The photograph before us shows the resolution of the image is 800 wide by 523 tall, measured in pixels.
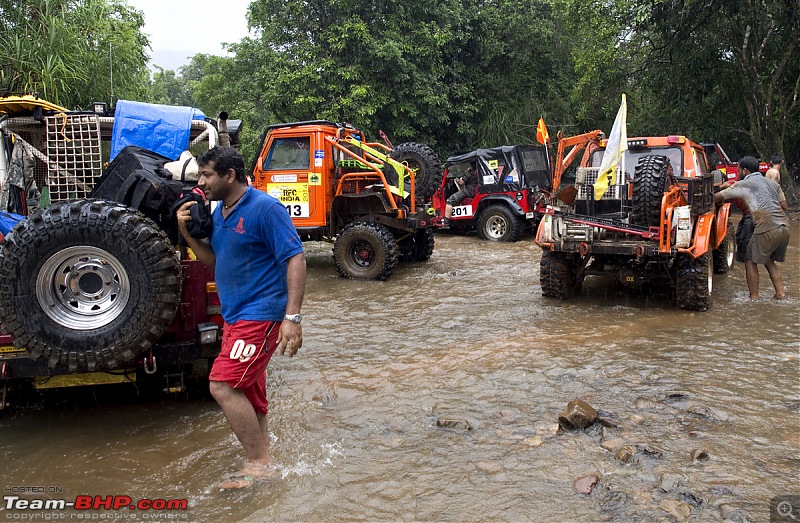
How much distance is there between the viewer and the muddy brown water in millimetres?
3211

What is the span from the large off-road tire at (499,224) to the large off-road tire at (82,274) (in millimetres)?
11149

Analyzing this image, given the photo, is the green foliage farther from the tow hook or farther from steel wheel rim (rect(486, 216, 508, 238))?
the tow hook

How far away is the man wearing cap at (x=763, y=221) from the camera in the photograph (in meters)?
7.76

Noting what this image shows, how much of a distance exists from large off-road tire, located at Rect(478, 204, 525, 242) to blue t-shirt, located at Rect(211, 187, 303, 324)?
11.3 meters

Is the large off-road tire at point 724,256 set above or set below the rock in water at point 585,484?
above

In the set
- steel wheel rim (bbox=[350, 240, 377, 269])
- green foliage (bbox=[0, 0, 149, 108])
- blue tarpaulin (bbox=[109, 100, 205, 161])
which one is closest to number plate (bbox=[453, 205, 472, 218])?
steel wheel rim (bbox=[350, 240, 377, 269])

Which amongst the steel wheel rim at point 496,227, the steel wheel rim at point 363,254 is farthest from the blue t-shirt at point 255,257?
the steel wheel rim at point 496,227

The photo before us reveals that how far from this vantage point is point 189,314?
4234 mm

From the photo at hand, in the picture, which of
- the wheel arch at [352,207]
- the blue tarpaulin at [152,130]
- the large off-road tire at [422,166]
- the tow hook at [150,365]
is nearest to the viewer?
the tow hook at [150,365]

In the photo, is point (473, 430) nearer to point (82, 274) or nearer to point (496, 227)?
point (82, 274)

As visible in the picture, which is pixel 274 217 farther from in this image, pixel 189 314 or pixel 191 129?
pixel 191 129

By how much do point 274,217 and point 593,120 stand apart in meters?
22.7

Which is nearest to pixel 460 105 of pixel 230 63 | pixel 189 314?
pixel 230 63

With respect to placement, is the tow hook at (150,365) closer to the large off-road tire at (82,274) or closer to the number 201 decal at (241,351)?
the large off-road tire at (82,274)
